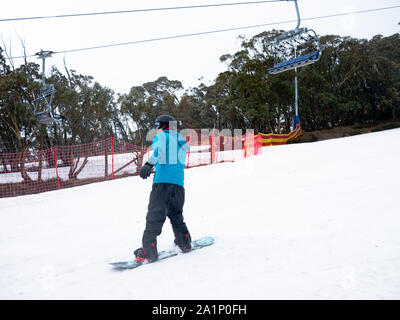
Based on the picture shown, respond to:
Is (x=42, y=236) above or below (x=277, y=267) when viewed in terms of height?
below

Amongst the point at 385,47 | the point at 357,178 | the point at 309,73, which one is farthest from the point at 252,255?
the point at 385,47

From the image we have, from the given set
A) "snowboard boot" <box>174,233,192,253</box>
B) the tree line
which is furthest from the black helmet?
the tree line

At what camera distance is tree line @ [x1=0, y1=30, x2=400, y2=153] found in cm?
1848

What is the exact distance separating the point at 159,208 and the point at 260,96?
2460 cm

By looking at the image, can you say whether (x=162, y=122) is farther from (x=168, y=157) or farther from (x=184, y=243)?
(x=184, y=243)

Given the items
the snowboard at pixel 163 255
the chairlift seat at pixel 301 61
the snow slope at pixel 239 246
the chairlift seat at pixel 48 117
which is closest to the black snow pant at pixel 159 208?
the snowboard at pixel 163 255

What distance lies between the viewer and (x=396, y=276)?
6.92ft

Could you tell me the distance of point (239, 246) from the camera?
3.16 meters

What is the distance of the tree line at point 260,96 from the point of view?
18.5 m

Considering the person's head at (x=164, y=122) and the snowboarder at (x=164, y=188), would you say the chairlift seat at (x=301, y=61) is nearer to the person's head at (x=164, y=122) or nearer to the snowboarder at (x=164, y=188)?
the person's head at (x=164, y=122)

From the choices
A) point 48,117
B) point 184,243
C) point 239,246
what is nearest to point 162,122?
point 184,243

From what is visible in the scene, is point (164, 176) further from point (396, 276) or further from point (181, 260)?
point (396, 276)

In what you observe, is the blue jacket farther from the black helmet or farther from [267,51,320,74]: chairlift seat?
[267,51,320,74]: chairlift seat
